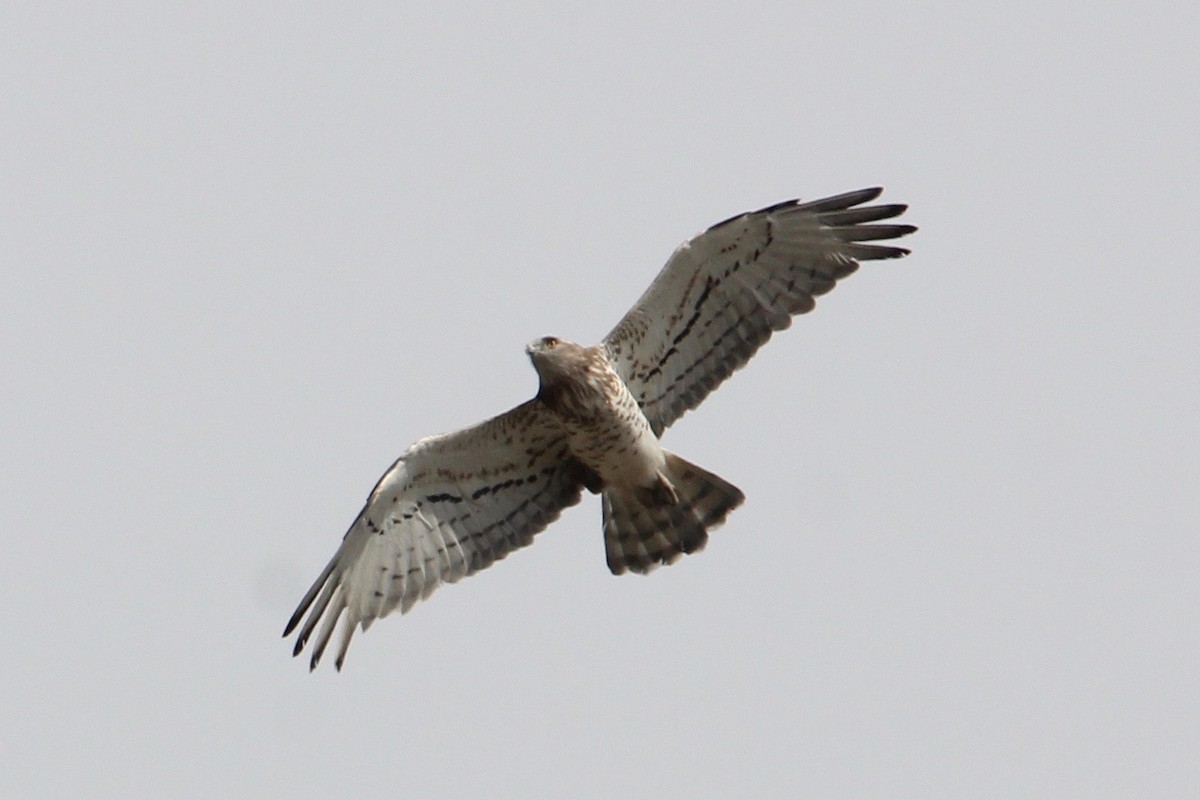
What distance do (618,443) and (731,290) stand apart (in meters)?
1.25

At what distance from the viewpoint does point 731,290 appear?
16094 mm

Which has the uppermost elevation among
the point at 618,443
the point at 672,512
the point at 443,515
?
the point at 618,443

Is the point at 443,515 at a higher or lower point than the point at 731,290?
lower

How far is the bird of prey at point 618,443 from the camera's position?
15.8 m

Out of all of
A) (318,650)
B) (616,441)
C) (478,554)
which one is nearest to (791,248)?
(616,441)

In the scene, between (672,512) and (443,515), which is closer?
(443,515)

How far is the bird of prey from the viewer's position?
15836 millimetres

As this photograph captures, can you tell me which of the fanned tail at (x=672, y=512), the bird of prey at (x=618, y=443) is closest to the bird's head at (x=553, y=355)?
the bird of prey at (x=618, y=443)

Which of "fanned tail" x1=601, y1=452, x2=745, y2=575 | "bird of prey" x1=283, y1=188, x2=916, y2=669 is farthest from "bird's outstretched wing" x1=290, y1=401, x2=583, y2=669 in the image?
"fanned tail" x1=601, y1=452, x2=745, y2=575

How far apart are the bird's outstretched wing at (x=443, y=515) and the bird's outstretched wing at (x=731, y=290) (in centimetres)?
75

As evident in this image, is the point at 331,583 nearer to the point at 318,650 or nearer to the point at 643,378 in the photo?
the point at 318,650

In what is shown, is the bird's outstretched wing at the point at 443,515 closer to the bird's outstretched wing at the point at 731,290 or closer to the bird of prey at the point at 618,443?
the bird of prey at the point at 618,443

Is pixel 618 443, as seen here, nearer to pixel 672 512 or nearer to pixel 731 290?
pixel 672 512

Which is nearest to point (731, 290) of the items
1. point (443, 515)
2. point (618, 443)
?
point (618, 443)
